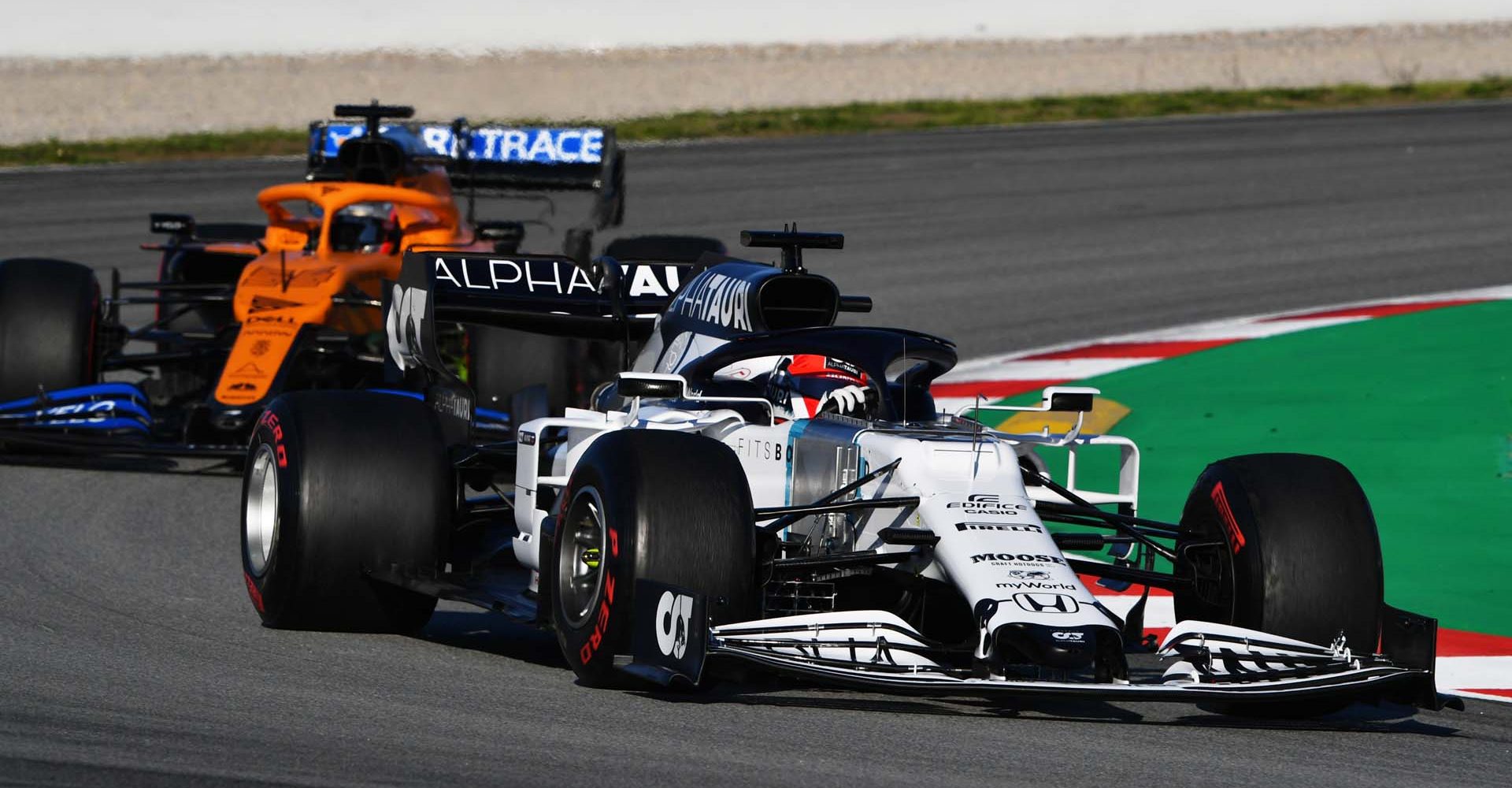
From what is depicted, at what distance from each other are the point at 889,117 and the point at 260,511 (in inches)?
846

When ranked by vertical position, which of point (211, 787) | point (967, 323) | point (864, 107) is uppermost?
point (864, 107)

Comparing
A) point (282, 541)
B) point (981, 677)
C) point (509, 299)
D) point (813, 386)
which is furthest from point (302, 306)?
point (981, 677)

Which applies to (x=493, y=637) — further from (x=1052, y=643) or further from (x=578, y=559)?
(x=1052, y=643)

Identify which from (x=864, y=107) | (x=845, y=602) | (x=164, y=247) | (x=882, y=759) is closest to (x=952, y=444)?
(x=845, y=602)

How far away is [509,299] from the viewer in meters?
9.06

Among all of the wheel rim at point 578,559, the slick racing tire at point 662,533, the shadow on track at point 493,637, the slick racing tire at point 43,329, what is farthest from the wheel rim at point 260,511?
the slick racing tire at point 43,329

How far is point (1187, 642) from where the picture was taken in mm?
6465

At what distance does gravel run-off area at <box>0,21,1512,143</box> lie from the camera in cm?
2944

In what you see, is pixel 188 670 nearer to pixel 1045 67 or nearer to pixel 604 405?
pixel 604 405

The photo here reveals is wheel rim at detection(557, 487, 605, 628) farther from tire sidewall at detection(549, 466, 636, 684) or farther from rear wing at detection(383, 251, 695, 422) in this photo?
rear wing at detection(383, 251, 695, 422)

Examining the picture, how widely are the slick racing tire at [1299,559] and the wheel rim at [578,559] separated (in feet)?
6.38

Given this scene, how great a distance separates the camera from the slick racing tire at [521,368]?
42.5ft

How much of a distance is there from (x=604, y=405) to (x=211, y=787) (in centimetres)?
330

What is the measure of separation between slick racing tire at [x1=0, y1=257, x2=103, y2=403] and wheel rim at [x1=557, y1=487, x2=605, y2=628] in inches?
263
